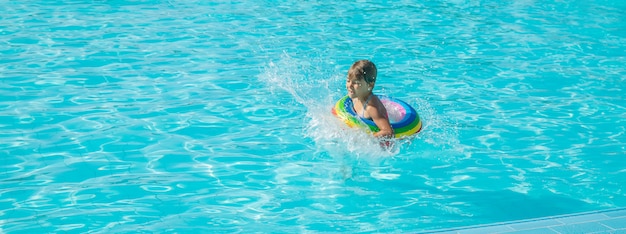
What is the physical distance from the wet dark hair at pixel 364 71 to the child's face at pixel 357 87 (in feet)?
0.08

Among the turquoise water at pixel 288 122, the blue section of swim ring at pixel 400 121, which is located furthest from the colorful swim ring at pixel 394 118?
the turquoise water at pixel 288 122

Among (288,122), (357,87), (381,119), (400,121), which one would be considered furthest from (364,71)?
(288,122)

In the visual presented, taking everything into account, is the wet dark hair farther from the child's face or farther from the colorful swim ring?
the colorful swim ring

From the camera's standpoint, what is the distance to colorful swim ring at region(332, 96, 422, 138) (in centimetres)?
560

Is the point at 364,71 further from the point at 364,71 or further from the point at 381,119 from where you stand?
the point at 381,119

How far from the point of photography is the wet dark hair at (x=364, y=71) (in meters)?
5.46

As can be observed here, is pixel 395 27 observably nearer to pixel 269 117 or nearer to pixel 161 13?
pixel 161 13

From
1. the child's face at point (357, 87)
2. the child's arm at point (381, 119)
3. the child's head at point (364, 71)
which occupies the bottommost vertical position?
the child's arm at point (381, 119)

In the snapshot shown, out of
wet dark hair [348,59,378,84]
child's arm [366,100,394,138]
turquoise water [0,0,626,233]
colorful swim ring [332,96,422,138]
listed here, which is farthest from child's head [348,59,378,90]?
turquoise water [0,0,626,233]

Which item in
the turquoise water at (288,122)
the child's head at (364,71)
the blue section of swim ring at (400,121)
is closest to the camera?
the turquoise water at (288,122)

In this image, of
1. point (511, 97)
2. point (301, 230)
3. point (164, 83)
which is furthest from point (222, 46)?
point (301, 230)

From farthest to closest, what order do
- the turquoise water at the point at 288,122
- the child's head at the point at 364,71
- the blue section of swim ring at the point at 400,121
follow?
the blue section of swim ring at the point at 400,121 < the child's head at the point at 364,71 < the turquoise water at the point at 288,122

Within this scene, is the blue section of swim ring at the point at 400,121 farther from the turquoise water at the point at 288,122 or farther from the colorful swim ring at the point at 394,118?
the turquoise water at the point at 288,122

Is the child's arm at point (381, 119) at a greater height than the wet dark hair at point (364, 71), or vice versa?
the wet dark hair at point (364, 71)
